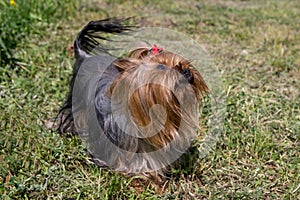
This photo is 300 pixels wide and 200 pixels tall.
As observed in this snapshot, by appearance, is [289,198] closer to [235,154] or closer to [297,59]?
[235,154]

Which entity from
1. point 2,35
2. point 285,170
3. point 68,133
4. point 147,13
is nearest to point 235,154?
point 285,170

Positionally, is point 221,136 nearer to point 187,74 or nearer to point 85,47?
point 187,74

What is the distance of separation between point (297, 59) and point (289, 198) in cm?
246

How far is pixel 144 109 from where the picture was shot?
251cm

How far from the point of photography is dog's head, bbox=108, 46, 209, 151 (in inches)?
96.3

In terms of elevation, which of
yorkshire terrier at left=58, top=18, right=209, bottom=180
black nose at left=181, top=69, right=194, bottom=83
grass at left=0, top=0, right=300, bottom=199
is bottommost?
grass at left=0, top=0, right=300, bottom=199

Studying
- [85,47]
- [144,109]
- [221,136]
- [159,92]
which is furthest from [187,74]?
[85,47]

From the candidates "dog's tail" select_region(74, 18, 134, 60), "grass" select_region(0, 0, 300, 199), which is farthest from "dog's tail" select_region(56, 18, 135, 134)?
"grass" select_region(0, 0, 300, 199)

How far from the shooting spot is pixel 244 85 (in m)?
4.31

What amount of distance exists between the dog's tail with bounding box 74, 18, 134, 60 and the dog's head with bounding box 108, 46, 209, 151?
932mm

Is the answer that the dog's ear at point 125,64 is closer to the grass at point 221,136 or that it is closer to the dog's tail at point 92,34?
the grass at point 221,136

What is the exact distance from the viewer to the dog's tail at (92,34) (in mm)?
3596

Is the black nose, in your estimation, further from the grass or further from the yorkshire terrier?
the grass

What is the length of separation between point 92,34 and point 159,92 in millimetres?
1473
